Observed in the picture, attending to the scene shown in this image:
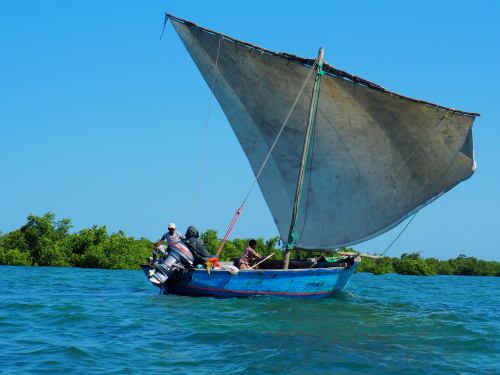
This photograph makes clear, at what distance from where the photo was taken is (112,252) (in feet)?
145

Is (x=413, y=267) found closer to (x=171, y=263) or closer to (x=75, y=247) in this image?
(x=75, y=247)

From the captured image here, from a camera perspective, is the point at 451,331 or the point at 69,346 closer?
the point at 69,346

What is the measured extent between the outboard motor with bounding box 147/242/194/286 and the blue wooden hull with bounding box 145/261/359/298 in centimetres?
32

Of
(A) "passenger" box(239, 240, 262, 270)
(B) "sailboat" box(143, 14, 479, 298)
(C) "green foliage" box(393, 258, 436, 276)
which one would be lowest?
(A) "passenger" box(239, 240, 262, 270)

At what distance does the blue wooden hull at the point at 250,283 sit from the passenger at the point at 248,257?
0.99m

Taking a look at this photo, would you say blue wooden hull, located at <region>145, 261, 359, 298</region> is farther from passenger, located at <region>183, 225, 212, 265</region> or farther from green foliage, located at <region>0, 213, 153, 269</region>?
green foliage, located at <region>0, 213, 153, 269</region>

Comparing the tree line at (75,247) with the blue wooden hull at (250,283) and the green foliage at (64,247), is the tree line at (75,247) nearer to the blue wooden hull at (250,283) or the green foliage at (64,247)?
the green foliage at (64,247)

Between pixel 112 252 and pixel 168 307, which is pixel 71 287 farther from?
pixel 112 252

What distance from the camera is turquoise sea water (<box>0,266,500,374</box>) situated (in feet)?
32.1

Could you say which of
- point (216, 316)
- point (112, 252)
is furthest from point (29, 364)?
point (112, 252)

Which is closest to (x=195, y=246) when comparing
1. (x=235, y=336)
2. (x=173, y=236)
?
(x=173, y=236)

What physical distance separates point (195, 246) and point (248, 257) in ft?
7.10

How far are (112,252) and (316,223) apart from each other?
26.3 m

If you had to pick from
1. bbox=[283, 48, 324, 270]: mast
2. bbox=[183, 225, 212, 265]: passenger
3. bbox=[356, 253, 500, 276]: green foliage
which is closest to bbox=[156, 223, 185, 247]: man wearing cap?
bbox=[183, 225, 212, 265]: passenger
